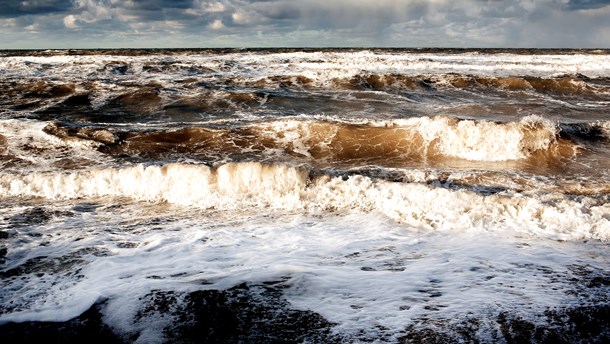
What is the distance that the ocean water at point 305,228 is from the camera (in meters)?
4.08

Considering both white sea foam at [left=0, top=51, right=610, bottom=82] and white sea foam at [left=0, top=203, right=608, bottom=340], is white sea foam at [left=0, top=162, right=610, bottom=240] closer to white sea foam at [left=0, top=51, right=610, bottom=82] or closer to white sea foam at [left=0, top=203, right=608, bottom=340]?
white sea foam at [left=0, top=203, right=608, bottom=340]

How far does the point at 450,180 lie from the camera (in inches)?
337

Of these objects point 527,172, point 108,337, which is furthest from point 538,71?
point 108,337

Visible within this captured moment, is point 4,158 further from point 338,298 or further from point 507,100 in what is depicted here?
point 507,100

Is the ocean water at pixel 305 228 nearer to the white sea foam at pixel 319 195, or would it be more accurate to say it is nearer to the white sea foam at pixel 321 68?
the white sea foam at pixel 319 195

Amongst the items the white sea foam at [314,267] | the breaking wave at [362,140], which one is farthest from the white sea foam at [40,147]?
the white sea foam at [314,267]

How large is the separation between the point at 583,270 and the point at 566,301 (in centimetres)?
88

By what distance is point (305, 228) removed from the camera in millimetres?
6605

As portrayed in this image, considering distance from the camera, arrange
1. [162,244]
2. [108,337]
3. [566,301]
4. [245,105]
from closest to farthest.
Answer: [108,337] < [566,301] < [162,244] < [245,105]

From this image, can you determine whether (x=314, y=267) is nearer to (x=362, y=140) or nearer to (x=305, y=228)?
(x=305, y=228)

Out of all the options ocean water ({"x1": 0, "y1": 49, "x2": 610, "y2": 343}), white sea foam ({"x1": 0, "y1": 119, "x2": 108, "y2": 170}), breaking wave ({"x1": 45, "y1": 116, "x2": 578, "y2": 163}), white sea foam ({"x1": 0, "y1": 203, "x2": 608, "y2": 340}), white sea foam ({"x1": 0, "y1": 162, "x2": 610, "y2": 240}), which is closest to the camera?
ocean water ({"x1": 0, "y1": 49, "x2": 610, "y2": 343})

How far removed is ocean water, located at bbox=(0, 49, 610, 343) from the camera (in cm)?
408

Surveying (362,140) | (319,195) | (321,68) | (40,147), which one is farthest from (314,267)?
(321,68)

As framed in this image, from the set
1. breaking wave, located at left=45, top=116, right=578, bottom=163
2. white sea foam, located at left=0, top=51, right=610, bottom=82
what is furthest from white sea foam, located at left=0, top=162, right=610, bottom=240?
white sea foam, located at left=0, top=51, right=610, bottom=82
